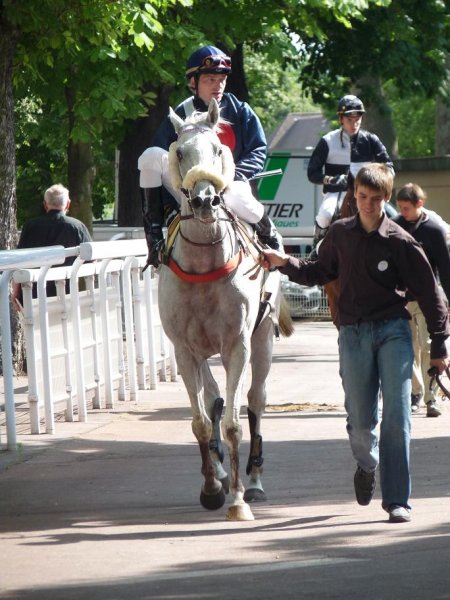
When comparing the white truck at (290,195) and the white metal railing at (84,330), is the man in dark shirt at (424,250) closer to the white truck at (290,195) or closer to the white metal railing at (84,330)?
the white metal railing at (84,330)

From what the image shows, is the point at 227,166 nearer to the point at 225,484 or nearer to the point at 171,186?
the point at 171,186

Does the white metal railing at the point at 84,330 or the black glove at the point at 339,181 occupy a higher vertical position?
the black glove at the point at 339,181

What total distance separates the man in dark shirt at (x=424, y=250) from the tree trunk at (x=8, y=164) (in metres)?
4.68

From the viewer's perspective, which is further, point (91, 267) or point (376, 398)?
point (91, 267)

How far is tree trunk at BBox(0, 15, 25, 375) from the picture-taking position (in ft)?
53.9

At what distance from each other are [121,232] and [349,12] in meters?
5.40

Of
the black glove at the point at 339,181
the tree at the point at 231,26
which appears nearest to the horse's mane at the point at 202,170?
the black glove at the point at 339,181

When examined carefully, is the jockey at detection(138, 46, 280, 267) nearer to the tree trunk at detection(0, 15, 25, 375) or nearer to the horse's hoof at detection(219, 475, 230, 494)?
the horse's hoof at detection(219, 475, 230, 494)

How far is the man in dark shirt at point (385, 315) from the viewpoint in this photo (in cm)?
822

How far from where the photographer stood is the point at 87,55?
67.8 ft

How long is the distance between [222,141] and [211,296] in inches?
46.2

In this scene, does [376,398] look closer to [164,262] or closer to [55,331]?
[164,262]

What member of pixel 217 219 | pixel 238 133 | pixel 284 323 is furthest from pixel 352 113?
pixel 217 219

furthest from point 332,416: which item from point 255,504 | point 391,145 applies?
point 391,145
